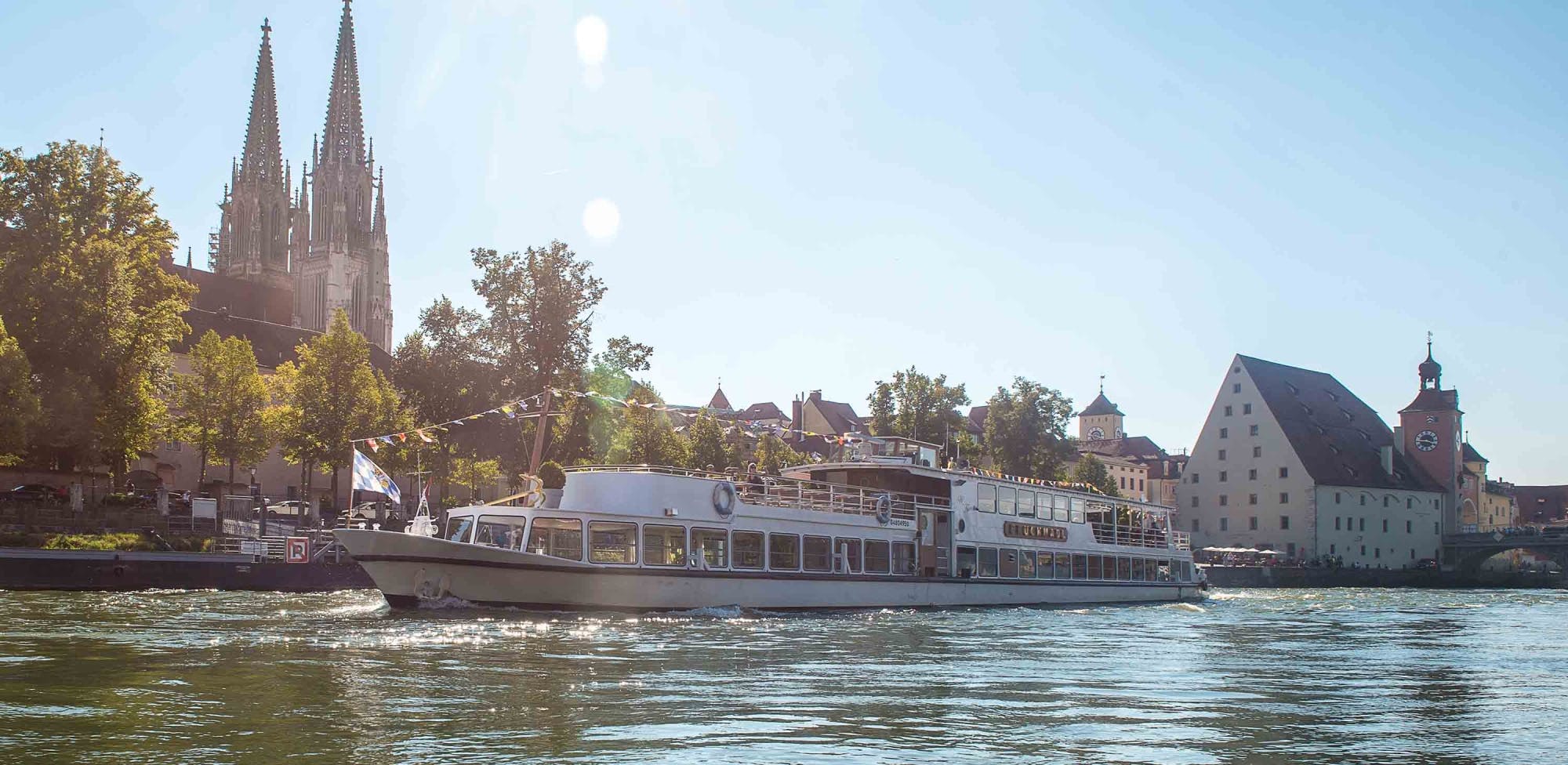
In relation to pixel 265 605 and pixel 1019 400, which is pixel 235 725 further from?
pixel 1019 400

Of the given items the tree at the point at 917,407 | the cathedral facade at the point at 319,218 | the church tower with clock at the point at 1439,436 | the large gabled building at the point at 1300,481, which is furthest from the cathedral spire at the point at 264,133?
the church tower with clock at the point at 1439,436

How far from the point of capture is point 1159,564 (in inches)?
1986

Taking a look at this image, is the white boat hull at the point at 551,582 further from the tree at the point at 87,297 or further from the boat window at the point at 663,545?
the tree at the point at 87,297

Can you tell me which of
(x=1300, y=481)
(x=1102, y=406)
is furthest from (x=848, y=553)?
(x=1102, y=406)

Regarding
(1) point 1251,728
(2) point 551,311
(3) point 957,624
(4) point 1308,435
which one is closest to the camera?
(1) point 1251,728

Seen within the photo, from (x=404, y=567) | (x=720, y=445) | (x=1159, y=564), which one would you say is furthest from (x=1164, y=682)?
(x=720, y=445)

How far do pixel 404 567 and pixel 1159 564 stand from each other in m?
30.4

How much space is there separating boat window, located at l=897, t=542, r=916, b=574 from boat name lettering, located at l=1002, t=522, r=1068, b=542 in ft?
13.4

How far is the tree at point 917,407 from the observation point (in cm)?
8444

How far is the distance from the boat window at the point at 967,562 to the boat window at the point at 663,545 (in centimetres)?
1089

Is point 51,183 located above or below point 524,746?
above

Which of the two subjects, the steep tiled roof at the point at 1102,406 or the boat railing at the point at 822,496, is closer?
the boat railing at the point at 822,496

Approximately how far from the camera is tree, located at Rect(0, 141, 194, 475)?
4622cm

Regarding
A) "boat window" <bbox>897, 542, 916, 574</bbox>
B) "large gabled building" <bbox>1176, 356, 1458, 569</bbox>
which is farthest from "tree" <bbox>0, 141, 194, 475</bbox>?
"large gabled building" <bbox>1176, 356, 1458, 569</bbox>
